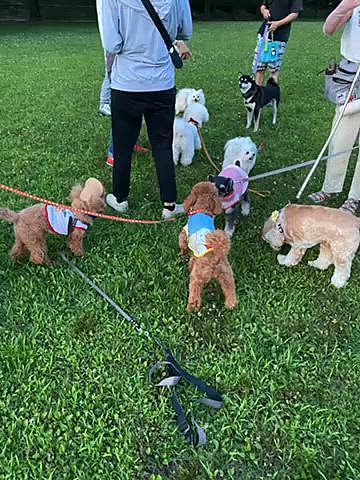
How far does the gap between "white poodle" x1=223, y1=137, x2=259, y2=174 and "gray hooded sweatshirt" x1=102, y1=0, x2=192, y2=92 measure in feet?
4.16

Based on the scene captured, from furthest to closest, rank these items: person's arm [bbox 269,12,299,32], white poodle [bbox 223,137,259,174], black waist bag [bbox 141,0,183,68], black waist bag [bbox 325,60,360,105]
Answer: person's arm [bbox 269,12,299,32] < white poodle [bbox 223,137,259,174] < black waist bag [bbox 325,60,360,105] < black waist bag [bbox 141,0,183,68]

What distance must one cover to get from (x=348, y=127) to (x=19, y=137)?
4.30 metres

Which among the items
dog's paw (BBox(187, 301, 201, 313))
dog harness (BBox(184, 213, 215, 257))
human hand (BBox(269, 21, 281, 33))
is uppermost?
human hand (BBox(269, 21, 281, 33))

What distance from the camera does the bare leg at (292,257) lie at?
3.83 metres

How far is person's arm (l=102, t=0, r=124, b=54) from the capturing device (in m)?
3.50

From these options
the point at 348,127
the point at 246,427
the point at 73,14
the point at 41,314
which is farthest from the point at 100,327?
the point at 73,14

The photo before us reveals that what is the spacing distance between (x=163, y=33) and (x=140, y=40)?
182 mm

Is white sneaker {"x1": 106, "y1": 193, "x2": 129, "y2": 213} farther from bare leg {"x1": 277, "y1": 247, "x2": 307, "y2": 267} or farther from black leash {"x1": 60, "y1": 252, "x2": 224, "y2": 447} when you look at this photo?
black leash {"x1": 60, "y1": 252, "x2": 224, "y2": 447}

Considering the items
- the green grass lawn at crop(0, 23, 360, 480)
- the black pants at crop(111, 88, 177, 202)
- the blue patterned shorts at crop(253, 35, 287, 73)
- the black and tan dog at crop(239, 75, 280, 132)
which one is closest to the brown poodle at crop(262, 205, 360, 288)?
the green grass lawn at crop(0, 23, 360, 480)

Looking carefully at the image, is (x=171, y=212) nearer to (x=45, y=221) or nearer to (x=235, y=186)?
(x=235, y=186)

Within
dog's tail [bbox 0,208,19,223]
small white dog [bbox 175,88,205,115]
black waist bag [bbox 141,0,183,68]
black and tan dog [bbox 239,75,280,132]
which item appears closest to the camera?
black waist bag [bbox 141,0,183,68]

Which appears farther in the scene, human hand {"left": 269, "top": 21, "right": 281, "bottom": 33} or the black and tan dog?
human hand {"left": 269, "top": 21, "right": 281, "bottom": 33}

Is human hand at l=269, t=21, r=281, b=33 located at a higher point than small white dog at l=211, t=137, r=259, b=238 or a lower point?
higher

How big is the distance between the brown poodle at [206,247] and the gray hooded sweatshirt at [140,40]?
0.99 m
